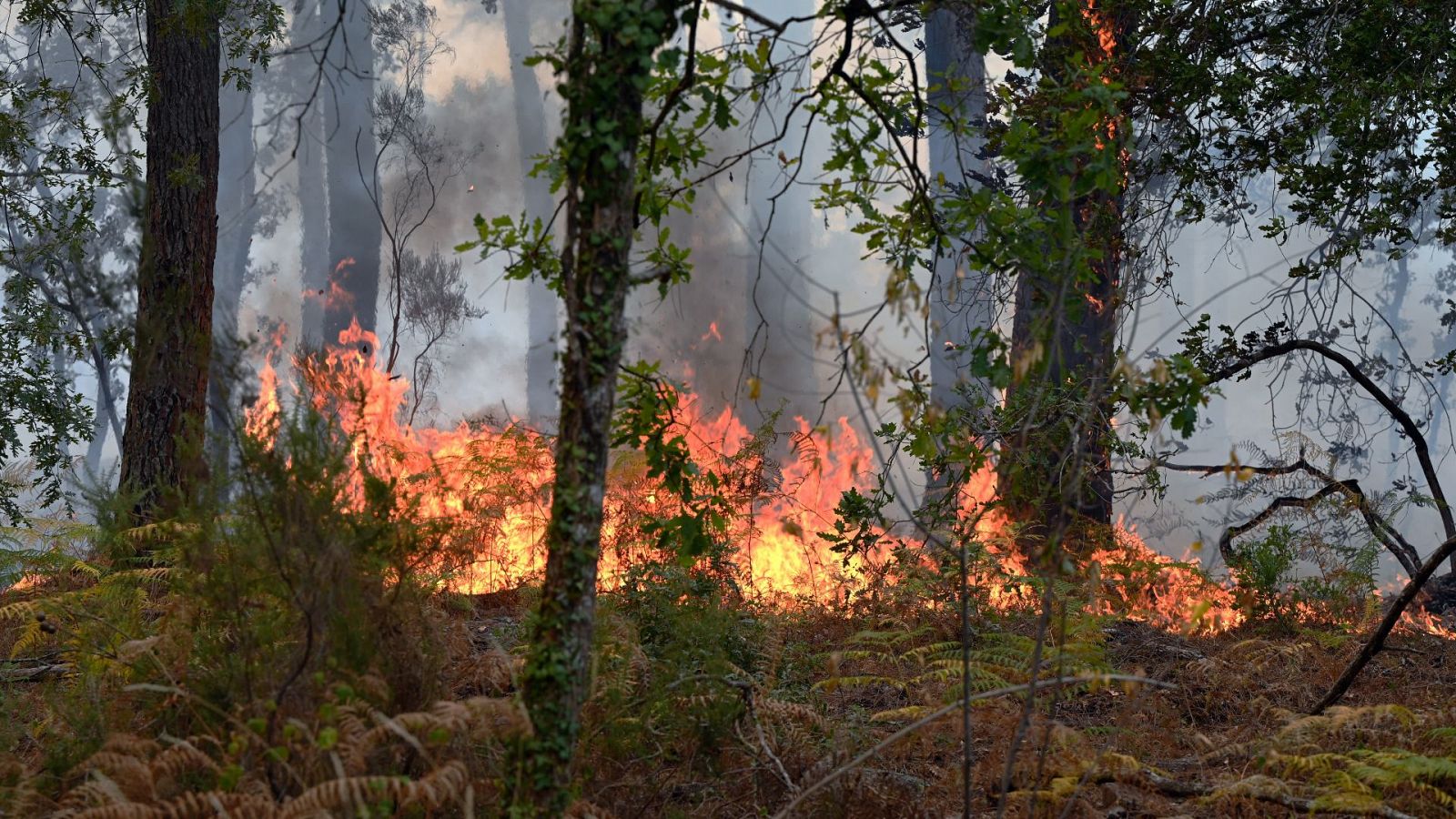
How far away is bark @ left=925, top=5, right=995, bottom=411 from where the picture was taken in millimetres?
3605

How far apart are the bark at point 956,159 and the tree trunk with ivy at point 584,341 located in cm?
104

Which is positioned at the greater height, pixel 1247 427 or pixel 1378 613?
pixel 1247 427

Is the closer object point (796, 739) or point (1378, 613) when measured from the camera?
point (796, 739)

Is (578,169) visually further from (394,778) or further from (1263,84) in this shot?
(1263,84)

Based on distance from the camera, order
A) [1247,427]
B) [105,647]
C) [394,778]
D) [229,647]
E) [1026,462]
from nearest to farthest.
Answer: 1. [394,778]
2. [229,647]
3. [105,647]
4. [1026,462]
5. [1247,427]

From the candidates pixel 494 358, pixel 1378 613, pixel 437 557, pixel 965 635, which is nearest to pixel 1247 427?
pixel 494 358

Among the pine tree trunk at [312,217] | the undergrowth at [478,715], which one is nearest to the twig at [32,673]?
the undergrowth at [478,715]

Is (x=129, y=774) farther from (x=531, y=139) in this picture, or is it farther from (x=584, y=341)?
(x=531, y=139)

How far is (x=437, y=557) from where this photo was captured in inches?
320

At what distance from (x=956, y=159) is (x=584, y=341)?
28.3 feet

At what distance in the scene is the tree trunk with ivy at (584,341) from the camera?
262cm

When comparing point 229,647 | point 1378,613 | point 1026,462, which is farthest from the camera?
point 1378,613

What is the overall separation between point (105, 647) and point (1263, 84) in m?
7.36

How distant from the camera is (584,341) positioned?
2.71 metres
